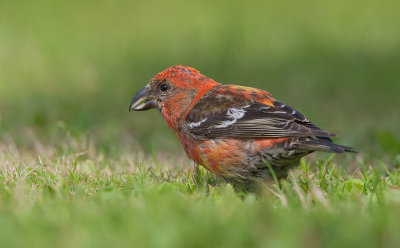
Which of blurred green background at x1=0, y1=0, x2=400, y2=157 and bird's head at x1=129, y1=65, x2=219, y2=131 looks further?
blurred green background at x1=0, y1=0, x2=400, y2=157

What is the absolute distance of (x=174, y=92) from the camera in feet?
16.4

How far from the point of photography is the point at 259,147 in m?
4.25

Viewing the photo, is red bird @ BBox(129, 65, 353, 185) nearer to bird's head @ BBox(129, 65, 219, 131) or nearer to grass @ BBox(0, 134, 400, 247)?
bird's head @ BBox(129, 65, 219, 131)

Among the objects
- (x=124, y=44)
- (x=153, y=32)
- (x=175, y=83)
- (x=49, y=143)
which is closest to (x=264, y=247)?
(x=175, y=83)

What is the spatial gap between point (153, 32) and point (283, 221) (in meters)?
9.18

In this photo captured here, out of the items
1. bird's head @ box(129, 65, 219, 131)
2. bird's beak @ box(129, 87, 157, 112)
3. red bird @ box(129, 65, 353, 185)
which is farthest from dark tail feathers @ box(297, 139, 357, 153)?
bird's beak @ box(129, 87, 157, 112)

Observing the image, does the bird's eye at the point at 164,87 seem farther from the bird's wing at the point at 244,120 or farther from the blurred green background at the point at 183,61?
the blurred green background at the point at 183,61

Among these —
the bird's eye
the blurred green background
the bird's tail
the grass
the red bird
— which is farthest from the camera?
the blurred green background

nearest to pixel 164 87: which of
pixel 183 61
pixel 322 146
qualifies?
pixel 322 146

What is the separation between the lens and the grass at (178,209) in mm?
2773

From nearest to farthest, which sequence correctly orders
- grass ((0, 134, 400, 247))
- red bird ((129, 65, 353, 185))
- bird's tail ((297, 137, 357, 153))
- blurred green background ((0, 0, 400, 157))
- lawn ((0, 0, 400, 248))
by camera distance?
1. grass ((0, 134, 400, 247))
2. lawn ((0, 0, 400, 248))
3. bird's tail ((297, 137, 357, 153))
4. red bird ((129, 65, 353, 185))
5. blurred green background ((0, 0, 400, 157))

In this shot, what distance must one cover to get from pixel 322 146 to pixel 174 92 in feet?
5.23

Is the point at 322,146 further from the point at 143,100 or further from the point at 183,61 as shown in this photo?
the point at 183,61

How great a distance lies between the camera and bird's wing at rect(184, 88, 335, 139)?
4.16 metres
